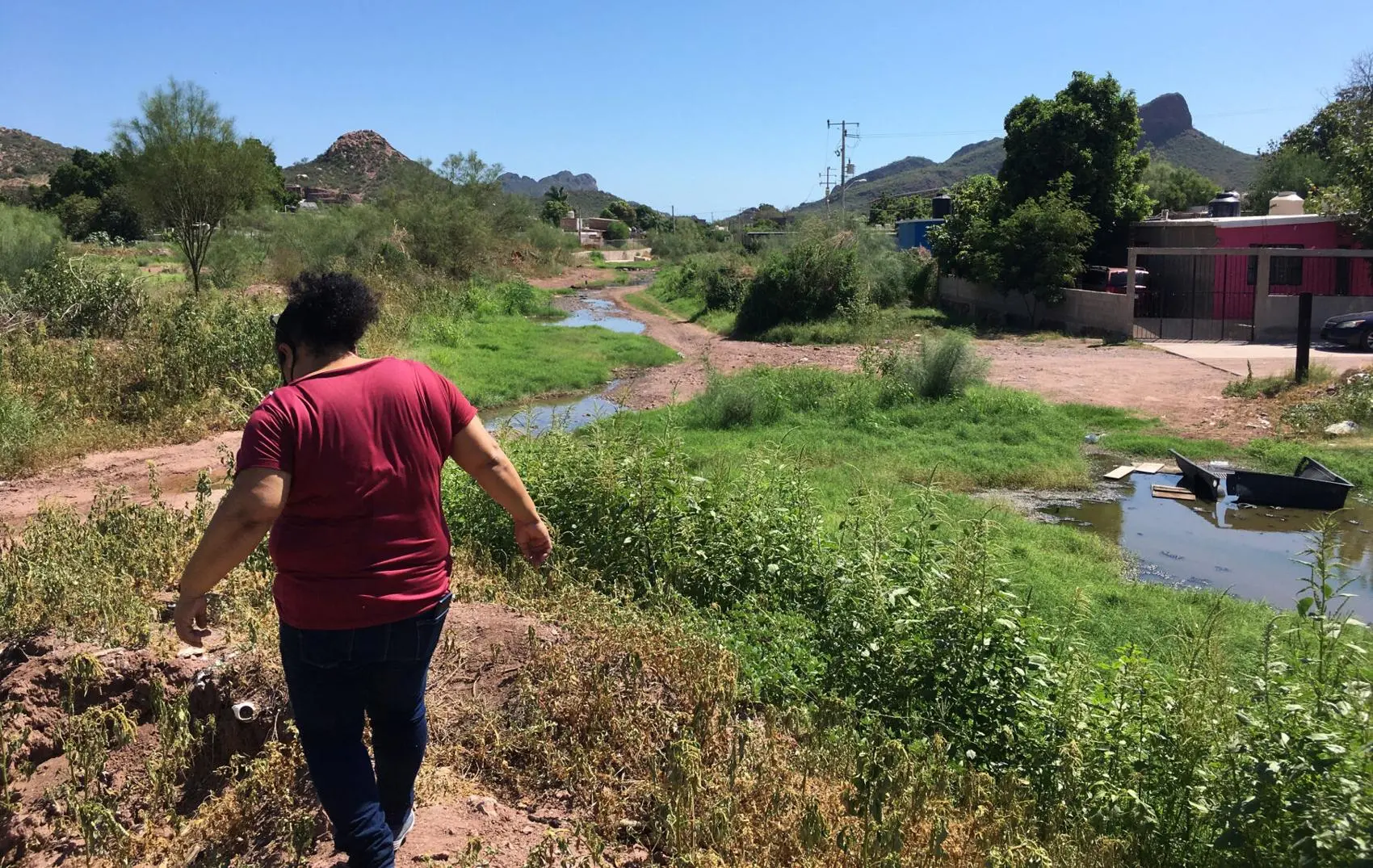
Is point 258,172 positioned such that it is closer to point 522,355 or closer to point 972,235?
point 522,355

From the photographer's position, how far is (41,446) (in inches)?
393

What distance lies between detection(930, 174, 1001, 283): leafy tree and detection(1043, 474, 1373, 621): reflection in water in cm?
1811


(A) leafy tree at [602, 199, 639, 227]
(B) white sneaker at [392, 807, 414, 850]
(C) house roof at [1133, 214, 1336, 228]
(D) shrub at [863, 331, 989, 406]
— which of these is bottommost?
(B) white sneaker at [392, 807, 414, 850]

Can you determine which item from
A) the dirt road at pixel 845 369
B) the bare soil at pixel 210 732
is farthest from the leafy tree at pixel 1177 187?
the bare soil at pixel 210 732

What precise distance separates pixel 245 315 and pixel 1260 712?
1396 cm

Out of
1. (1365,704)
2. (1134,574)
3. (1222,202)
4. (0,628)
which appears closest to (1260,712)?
(1365,704)

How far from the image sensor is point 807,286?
91.6 feet

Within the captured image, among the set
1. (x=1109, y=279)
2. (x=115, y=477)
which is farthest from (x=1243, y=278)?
(x=115, y=477)

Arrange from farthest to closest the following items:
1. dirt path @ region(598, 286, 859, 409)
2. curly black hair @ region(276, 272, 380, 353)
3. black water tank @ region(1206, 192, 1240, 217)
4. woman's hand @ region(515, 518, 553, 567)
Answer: black water tank @ region(1206, 192, 1240, 217) → dirt path @ region(598, 286, 859, 409) → woman's hand @ region(515, 518, 553, 567) → curly black hair @ region(276, 272, 380, 353)

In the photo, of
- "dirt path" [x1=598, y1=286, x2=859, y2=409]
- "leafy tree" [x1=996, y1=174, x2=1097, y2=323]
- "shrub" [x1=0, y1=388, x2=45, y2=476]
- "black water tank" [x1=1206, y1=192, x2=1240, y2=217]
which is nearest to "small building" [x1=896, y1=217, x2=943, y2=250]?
"black water tank" [x1=1206, y1=192, x2=1240, y2=217]

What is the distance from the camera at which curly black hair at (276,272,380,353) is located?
2.84 meters

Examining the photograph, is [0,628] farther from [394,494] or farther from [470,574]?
[394,494]

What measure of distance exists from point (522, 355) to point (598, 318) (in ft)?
40.1

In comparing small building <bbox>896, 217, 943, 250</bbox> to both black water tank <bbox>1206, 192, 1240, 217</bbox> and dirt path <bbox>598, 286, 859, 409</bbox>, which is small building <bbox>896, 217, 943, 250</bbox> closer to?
black water tank <bbox>1206, 192, 1240, 217</bbox>
